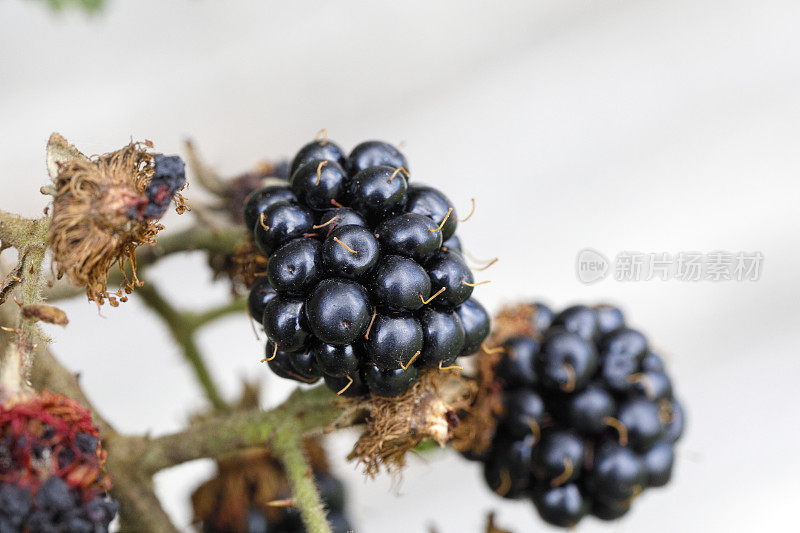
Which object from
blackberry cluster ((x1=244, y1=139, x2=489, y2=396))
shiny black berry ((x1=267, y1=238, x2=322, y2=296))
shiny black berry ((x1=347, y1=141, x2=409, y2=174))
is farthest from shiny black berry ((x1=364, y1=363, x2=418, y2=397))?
shiny black berry ((x1=347, y1=141, x2=409, y2=174))

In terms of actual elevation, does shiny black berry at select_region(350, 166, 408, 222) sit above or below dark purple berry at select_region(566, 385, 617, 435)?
above

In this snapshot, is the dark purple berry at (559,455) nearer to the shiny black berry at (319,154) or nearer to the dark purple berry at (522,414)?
the dark purple berry at (522,414)

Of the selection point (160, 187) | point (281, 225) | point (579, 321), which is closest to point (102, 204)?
point (160, 187)

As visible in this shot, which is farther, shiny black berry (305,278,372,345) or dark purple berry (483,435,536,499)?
dark purple berry (483,435,536,499)

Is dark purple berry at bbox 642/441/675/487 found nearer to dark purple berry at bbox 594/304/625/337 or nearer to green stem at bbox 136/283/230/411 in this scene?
dark purple berry at bbox 594/304/625/337

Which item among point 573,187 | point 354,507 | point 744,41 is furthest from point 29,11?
point 744,41

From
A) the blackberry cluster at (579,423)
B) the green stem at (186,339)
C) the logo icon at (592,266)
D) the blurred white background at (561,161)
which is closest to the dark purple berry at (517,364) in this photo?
the blackberry cluster at (579,423)
